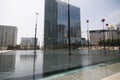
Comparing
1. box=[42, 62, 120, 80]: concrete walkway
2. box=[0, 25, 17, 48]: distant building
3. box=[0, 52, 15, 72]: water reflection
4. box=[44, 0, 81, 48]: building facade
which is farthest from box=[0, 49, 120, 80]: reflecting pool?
box=[0, 25, 17, 48]: distant building

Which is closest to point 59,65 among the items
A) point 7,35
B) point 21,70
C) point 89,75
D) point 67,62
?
point 67,62

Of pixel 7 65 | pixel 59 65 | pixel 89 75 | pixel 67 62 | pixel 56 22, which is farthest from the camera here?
pixel 56 22

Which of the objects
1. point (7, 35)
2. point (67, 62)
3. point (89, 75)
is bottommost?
point (67, 62)

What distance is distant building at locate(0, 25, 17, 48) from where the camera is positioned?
4363 inches

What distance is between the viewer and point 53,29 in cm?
10262

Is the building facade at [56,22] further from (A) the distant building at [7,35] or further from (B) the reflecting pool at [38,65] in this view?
(B) the reflecting pool at [38,65]

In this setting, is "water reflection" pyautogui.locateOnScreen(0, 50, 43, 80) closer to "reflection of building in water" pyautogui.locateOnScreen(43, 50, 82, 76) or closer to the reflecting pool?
the reflecting pool

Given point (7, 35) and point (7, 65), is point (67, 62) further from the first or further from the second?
point (7, 35)

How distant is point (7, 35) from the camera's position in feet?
376

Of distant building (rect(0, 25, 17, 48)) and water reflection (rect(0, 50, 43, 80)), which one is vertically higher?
distant building (rect(0, 25, 17, 48))

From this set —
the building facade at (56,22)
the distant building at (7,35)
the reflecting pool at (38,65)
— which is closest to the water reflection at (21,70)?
the reflecting pool at (38,65)

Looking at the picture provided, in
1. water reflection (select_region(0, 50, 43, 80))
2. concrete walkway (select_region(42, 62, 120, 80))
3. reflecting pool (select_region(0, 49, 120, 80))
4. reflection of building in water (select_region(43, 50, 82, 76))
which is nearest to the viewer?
concrete walkway (select_region(42, 62, 120, 80))

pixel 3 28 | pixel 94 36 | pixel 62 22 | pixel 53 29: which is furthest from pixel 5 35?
pixel 94 36

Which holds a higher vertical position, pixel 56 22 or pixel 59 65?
pixel 56 22
